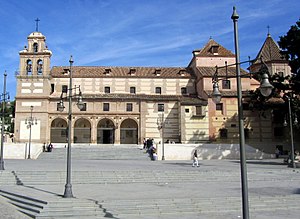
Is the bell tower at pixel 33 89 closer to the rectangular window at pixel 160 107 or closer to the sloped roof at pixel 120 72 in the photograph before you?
A: the sloped roof at pixel 120 72

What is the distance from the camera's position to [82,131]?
159ft

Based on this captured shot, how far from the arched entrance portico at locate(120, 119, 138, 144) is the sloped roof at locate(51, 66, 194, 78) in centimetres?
735

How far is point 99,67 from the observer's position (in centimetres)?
5216

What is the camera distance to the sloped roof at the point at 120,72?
5003 centimetres

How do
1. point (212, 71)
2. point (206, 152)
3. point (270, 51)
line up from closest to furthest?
point (206, 152), point (212, 71), point (270, 51)

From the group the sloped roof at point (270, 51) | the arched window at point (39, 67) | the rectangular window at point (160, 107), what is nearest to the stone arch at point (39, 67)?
the arched window at point (39, 67)

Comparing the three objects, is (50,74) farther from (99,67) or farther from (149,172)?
(149,172)

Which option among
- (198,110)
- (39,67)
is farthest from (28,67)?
(198,110)

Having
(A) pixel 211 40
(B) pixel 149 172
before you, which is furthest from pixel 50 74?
(B) pixel 149 172

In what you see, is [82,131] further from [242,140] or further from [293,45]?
[242,140]

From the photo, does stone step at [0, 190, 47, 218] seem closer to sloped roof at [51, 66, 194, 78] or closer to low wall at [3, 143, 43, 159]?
low wall at [3, 143, 43, 159]

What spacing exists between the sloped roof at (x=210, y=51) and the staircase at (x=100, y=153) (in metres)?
19.3

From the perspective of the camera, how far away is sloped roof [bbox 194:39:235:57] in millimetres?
50656

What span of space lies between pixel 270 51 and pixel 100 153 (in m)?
29.0
